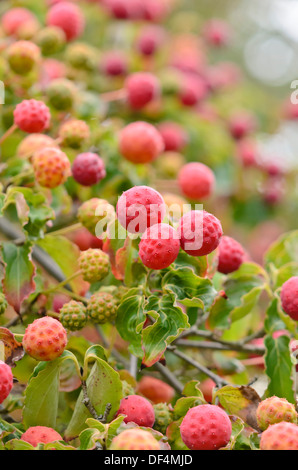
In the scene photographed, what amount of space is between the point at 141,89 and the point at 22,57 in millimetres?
498

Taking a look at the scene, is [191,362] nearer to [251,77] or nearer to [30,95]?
[30,95]

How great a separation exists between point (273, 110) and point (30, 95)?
1675 millimetres

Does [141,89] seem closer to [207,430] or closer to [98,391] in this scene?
[98,391]

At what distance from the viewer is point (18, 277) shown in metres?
1.17

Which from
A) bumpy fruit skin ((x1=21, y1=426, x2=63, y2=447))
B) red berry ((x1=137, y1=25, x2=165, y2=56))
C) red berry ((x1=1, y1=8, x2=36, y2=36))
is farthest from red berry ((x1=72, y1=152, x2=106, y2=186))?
red berry ((x1=137, y1=25, x2=165, y2=56))

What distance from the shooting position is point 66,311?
1.12 metres

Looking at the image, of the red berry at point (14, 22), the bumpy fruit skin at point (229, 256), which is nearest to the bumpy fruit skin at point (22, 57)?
the red berry at point (14, 22)

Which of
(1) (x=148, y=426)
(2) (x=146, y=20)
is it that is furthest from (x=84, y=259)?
(2) (x=146, y=20)

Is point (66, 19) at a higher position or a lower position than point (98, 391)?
higher

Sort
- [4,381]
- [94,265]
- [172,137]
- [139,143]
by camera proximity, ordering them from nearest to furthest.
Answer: [4,381], [94,265], [139,143], [172,137]

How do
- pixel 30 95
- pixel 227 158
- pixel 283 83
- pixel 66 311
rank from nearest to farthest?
pixel 66 311
pixel 30 95
pixel 227 158
pixel 283 83

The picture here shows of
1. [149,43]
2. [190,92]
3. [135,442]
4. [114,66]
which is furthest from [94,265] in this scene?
[149,43]

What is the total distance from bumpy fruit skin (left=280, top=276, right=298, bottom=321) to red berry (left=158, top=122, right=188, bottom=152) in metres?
1.06

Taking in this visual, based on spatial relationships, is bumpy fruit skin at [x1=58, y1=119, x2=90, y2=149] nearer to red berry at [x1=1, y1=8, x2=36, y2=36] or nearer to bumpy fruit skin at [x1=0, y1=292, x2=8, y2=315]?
bumpy fruit skin at [x1=0, y1=292, x2=8, y2=315]
